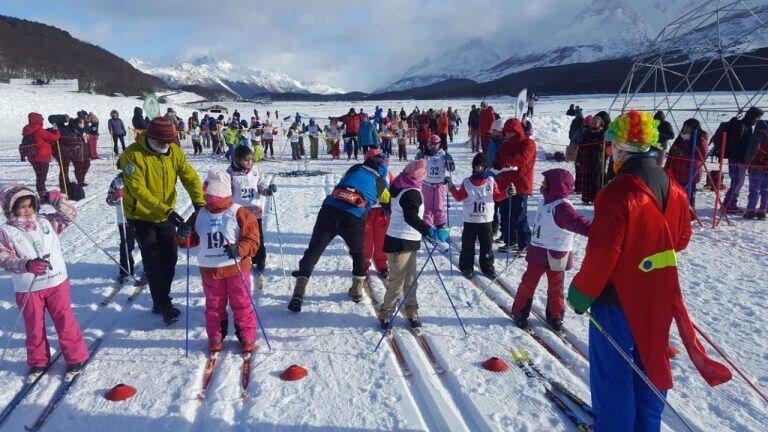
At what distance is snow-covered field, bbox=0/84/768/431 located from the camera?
320 centimetres

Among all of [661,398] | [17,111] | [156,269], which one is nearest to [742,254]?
[661,398]

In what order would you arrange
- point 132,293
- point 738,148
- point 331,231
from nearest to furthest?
point 331,231, point 132,293, point 738,148

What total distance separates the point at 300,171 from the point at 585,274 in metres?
12.7

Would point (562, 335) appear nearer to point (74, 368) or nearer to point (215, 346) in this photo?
point (215, 346)

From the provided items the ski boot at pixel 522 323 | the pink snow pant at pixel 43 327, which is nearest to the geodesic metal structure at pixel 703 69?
the ski boot at pixel 522 323

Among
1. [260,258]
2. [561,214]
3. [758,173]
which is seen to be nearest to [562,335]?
[561,214]

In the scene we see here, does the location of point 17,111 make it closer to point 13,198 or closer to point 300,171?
point 300,171

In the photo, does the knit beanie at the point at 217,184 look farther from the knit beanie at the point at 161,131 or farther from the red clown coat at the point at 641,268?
the red clown coat at the point at 641,268

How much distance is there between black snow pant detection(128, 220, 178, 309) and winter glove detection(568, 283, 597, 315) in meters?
3.68

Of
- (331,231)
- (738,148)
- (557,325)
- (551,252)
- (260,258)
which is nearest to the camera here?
(551,252)

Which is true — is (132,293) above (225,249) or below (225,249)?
below

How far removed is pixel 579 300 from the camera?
250cm

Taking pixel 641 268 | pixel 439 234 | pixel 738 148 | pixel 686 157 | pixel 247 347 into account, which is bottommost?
pixel 247 347

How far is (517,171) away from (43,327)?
17.8 feet
